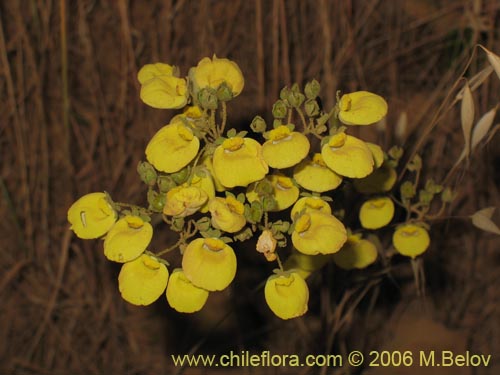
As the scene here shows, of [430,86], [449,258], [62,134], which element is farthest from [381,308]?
[62,134]

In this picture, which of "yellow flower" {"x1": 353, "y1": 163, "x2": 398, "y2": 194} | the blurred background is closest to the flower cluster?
"yellow flower" {"x1": 353, "y1": 163, "x2": 398, "y2": 194}

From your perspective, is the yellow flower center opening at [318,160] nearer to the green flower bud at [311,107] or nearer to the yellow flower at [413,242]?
the green flower bud at [311,107]

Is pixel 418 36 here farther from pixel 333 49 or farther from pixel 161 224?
pixel 161 224

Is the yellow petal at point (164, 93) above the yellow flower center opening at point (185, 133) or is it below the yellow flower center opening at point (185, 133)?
above

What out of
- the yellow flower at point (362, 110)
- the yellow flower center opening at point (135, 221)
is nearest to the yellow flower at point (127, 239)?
the yellow flower center opening at point (135, 221)

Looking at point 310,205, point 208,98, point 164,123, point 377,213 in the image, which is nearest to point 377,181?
point 377,213

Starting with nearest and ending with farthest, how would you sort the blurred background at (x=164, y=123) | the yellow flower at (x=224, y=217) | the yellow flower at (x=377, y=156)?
the yellow flower at (x=224, y=217), the yellow flower at (x=377, y=156), the blurred background at (x=164, y=123)
